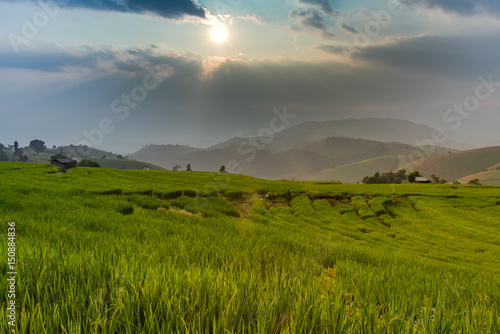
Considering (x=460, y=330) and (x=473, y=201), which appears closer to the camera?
(x=460, y=330)

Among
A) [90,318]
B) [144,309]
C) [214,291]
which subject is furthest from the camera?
[214,291]

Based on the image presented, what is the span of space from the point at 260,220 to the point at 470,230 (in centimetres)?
2750

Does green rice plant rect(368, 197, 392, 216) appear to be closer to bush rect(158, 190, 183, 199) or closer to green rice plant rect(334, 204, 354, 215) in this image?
green rice plant rect(334, 204, 354, 215)

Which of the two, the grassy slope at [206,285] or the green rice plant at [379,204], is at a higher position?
the grassy slope at [206,285]

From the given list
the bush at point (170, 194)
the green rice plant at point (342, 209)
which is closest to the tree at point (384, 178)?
the green rice plant at point (342, 209)

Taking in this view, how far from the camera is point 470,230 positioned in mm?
29234

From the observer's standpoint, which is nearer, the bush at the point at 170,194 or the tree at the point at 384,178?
the bush at the point at 170,194

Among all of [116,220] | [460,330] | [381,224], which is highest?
[460,330]

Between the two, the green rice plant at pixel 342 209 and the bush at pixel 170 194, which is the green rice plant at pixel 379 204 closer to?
the green rice plant at pixel 342 209

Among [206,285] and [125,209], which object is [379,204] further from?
[206,285]

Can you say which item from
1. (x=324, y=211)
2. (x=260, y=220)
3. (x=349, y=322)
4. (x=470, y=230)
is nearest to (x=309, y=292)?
(x=349, y=322)

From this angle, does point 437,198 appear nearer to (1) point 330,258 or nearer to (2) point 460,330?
(1) point 330,258

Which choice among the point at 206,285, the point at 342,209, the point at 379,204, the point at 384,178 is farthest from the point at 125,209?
the point at 384,178

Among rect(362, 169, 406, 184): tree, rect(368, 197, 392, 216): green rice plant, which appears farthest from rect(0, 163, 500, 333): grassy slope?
rect(362, 169, 406, 184): tree
